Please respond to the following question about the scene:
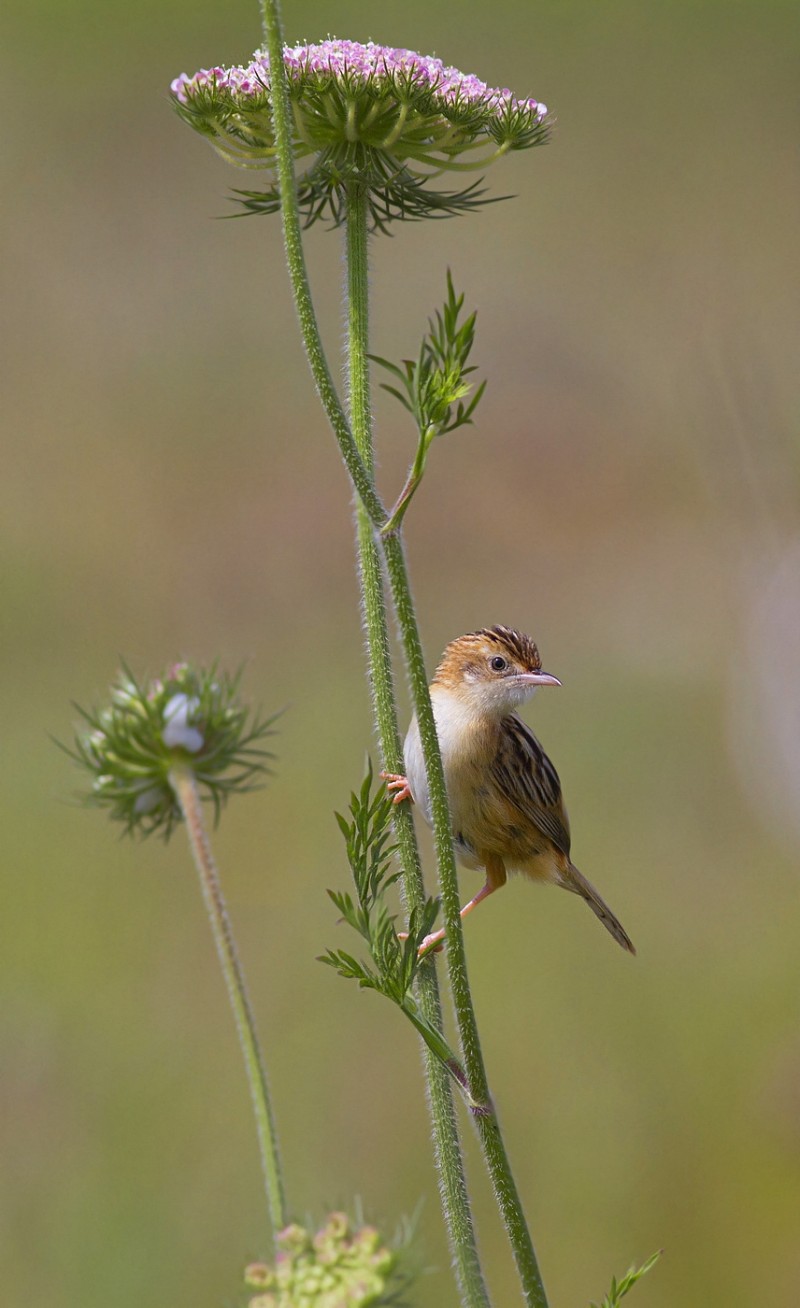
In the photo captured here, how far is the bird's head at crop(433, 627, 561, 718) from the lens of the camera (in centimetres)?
329

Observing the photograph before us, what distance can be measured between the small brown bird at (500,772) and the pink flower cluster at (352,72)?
1.27m

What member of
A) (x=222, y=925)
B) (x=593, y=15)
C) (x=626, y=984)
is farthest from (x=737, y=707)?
(x=593, y=15)

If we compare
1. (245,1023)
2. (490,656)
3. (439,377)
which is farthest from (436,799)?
(490,656)

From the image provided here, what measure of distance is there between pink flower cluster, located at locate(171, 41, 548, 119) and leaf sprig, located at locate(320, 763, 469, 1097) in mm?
1173

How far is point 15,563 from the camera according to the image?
1352 centimetres

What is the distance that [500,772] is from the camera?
3.26m

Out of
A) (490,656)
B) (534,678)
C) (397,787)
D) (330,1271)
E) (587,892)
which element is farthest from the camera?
(587,892)

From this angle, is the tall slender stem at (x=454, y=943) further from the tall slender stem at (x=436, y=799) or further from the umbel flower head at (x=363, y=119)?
the umbel flower head at (x=363, y=119)

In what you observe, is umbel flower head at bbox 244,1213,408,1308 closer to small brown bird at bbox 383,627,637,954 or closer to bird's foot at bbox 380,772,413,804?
bird's foot at bbox 380,772,413,804

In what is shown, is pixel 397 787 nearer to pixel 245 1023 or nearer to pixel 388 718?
pixel 388 718

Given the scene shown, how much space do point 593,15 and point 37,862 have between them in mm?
14846

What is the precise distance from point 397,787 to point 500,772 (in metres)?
1.08


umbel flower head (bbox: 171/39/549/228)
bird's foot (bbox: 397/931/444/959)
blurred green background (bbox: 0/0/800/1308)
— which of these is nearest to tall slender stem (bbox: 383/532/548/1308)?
bird's foot (bbox: 397/931/444/959)

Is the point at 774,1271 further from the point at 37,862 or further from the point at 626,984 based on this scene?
the point at 37,862
